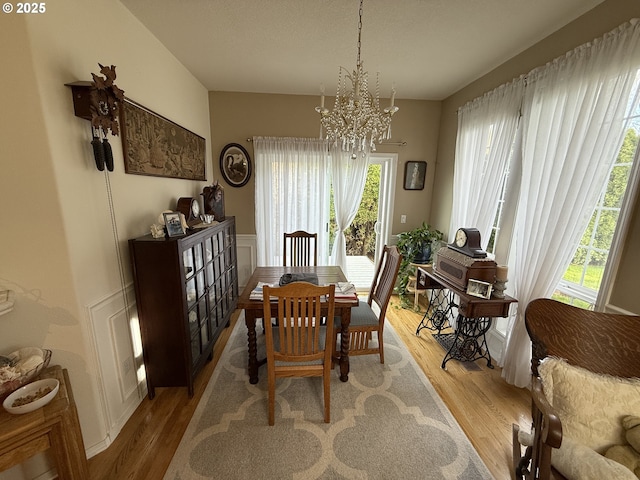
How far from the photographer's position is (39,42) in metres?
1.11

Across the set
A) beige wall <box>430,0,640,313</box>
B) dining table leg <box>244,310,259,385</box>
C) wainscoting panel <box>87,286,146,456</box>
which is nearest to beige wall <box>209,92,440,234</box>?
beige wall <box>430,0,640,313</box>

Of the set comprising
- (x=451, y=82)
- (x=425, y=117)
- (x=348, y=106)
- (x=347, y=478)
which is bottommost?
(x=347, y=478)

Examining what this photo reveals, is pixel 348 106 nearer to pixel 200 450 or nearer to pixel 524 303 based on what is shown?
pixel 524 303

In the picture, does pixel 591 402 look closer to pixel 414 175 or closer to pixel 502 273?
pixel 502 273

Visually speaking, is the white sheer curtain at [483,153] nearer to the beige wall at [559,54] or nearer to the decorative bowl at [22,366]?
the beige wall at [559,54]

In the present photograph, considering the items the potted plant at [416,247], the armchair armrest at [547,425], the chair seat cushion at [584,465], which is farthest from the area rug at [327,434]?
the potted plant at [416,247]

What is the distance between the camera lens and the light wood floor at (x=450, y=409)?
1.41m

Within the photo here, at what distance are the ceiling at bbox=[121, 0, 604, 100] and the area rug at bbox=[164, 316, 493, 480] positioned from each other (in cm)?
279

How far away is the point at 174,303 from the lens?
5.60 ft

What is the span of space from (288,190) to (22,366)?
8.88ft

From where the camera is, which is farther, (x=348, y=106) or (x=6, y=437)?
(x=348, y=106)

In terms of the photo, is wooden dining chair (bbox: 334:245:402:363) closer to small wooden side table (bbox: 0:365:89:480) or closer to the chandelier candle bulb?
the chandelier candle bulb

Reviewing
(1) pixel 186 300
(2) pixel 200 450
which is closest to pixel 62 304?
(1) pixel 186 300

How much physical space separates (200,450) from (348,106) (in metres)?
2.38
